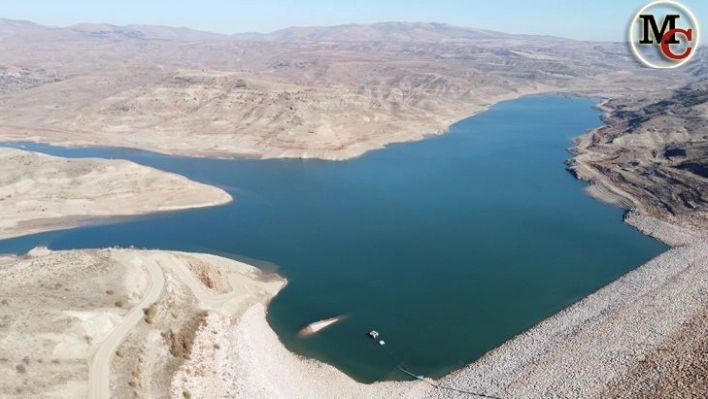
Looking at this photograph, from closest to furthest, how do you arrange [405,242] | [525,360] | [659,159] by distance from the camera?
[525,360]
[405,242]
[659,159]

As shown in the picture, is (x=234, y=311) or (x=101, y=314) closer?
(x=101, y=314)

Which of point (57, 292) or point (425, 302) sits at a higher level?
point (57, 292)

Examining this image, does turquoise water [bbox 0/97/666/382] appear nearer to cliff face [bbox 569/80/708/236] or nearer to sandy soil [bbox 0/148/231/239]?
sandy soil [bbox 0/148/231/239]

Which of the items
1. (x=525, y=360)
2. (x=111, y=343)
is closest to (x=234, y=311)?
(x=111, y=343)

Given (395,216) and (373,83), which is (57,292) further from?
(373,83)

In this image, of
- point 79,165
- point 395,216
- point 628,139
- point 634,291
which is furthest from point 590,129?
point 79,165

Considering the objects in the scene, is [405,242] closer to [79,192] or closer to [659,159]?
[79,192]

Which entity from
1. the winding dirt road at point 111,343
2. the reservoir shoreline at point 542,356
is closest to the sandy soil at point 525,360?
the reservoir shoreline at point 542,356
